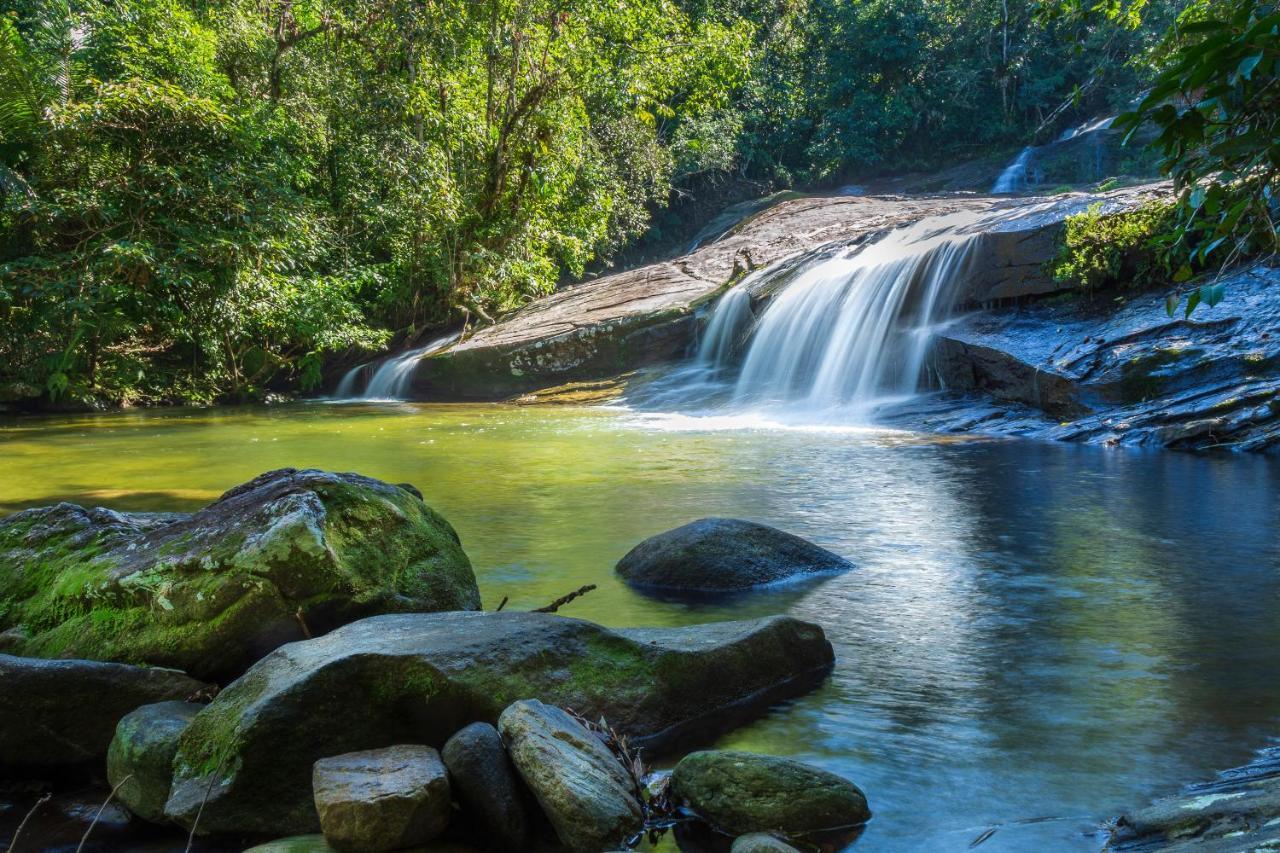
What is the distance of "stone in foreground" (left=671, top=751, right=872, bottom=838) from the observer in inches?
117

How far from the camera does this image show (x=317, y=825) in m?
3.08

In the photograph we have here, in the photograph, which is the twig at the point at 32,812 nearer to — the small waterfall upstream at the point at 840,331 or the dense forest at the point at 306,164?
the dense forest at the point at 306,164

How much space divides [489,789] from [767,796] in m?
0.86

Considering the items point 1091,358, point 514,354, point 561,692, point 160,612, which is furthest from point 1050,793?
point 514,354

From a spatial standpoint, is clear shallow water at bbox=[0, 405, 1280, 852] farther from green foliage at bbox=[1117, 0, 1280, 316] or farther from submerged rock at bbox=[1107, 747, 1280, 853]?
green foliage at bbox=[1117, 0, 1280, 316]

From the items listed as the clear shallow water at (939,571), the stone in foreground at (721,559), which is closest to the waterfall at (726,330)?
the clear shallow water at (939,571)

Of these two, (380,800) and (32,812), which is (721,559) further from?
(32,812)

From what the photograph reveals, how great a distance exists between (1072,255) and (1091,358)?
7.71ft

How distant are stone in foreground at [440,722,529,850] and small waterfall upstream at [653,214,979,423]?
12.3 m

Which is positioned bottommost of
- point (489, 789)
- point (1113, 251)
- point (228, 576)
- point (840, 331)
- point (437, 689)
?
point (489, 789)

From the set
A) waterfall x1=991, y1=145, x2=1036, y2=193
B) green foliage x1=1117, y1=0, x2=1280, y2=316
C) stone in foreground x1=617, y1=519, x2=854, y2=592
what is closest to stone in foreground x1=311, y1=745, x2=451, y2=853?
green foliage x1=1117, y1=0, x2=1280, y2=316

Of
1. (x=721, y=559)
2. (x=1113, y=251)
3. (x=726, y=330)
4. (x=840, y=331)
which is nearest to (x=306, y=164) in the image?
(x=726, y=330)

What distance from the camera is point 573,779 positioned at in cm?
290

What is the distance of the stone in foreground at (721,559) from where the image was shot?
19.5 ft
